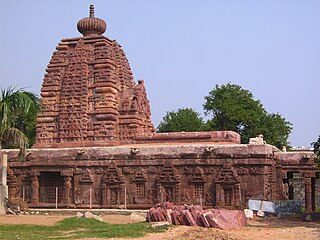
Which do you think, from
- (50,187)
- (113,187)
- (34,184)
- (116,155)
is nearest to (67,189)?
(50,187)

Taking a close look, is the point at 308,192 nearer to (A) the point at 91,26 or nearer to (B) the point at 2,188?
(B) the point at 2,188

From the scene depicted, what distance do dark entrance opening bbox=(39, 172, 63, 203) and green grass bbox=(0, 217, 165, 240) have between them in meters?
8.14

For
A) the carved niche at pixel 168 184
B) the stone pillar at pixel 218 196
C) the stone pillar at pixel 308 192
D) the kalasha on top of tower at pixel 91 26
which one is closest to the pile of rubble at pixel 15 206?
the carved niche at pixel 168 184

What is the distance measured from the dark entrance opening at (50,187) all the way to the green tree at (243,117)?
21321 mm

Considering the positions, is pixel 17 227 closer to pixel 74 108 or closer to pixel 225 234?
pixel 225 234

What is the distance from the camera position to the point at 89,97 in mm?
29641

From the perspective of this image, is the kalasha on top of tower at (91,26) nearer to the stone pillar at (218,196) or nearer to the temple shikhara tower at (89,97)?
the temple shikhara tower at (89,97)

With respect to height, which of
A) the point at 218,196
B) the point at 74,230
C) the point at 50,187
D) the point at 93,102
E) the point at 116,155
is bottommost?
the point at 74,230

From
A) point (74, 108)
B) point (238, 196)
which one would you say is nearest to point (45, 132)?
point (74, 108)

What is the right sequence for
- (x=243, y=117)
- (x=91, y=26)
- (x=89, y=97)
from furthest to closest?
(x=243, y=117)
(x=91, y=26)
(x=89, y=97)

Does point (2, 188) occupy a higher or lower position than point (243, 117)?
lower

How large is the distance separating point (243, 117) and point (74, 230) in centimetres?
2984

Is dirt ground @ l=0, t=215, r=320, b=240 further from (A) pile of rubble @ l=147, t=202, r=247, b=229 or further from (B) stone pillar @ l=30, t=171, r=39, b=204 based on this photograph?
(B) stone pillar @ l=30, t=171, r=39, b=204

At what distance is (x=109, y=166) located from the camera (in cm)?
2658
